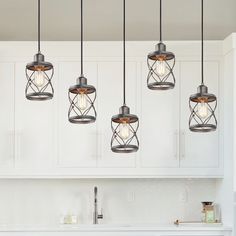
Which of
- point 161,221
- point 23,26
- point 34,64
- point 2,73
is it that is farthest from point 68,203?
point 34,64

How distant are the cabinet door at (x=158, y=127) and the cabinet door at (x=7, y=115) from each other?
1101 millimetres

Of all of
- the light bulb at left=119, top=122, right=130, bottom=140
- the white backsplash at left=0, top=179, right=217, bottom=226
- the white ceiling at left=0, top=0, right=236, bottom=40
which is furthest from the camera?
the white ceiling at left=0, top=0, right=236, bottom=40

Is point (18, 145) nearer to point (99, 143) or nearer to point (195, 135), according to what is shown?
point (99, 143)

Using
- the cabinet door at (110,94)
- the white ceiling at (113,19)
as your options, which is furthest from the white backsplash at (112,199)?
the white ceiling at (113,19)

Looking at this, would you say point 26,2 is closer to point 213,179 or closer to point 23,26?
point 23,26

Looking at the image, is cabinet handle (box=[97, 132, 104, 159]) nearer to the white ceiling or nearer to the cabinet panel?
the cabinet panel

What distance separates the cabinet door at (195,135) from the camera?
17.6ft

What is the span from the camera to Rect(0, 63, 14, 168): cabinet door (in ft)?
17.5

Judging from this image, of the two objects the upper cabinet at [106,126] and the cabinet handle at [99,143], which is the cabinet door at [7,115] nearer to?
the upper cabinet at [106,126]

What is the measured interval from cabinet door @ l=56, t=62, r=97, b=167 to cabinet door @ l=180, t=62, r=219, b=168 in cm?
76

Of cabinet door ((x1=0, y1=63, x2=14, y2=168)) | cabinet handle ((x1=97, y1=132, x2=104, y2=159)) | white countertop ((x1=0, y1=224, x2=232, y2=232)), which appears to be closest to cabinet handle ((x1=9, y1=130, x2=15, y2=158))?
cabinet door ((x1=0, y1=63, x2=14, y2=168))

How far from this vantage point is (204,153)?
5.38 meters

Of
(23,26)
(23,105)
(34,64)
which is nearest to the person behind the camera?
(34,64)

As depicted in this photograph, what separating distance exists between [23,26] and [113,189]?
1.71m
